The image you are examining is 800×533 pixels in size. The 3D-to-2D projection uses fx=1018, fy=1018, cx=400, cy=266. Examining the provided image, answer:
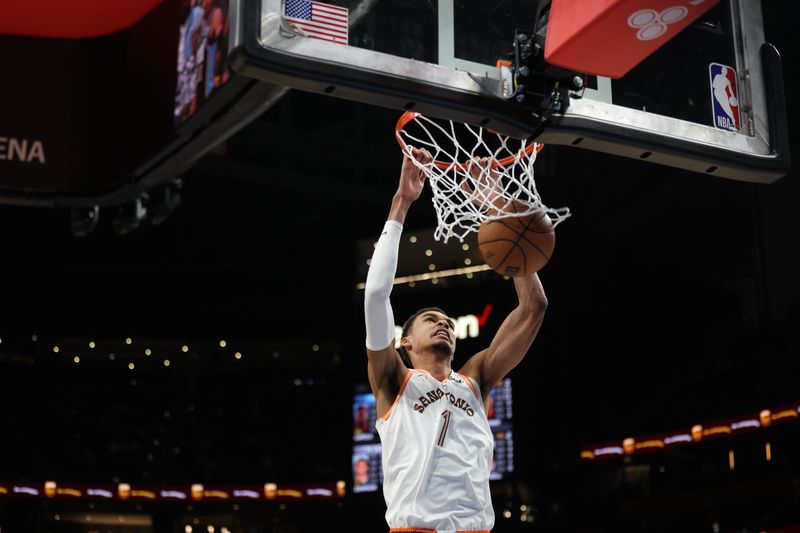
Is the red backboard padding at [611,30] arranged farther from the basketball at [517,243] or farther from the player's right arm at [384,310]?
the player's right arm at [384,310]

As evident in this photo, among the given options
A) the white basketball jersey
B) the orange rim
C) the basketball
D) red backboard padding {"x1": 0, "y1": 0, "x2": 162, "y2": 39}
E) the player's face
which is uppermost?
red backboard padding {"x1": 0, "y1": 0, "x2": 162, "y2": 39}

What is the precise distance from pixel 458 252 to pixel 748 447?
174 inches

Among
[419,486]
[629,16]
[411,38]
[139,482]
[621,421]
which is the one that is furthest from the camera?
[139,482]

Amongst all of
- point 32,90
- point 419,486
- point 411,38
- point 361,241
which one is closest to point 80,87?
point 32,90

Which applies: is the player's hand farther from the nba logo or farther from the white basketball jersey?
the nba logo

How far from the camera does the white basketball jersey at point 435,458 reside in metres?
3.57

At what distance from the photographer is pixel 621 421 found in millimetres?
12703

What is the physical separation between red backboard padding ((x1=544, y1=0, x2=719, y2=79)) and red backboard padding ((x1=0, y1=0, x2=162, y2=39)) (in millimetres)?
2873

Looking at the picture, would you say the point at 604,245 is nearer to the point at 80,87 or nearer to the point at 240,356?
the point at 240,356

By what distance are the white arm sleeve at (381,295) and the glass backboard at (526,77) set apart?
2.02ft

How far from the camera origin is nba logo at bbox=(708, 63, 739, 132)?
146 inches

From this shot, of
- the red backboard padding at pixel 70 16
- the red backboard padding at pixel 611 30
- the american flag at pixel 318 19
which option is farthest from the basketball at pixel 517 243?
the red backboard padding at pixel 70 16

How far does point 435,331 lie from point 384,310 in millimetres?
423

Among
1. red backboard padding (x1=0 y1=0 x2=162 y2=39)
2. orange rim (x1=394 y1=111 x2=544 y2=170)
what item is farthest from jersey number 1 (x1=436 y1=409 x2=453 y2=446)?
red backboard padding (x1=0 y1=0 x2=162 y2=39)
